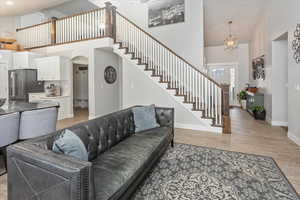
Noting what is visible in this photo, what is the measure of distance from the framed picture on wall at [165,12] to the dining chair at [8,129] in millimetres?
5347

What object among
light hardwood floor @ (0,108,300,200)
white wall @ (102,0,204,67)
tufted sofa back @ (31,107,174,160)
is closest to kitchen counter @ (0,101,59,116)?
light hardwood floor @ (0,108,300,200)

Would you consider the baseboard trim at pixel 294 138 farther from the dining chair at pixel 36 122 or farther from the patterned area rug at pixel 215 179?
the dining chair at pixel 36 122

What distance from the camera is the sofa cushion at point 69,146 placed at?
140 cm

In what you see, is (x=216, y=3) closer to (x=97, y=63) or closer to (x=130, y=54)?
(x=130, y=54)

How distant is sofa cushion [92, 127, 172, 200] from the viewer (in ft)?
4.25

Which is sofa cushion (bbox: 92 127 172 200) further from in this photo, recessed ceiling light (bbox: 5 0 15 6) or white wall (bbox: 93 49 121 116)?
recessed ceiling light (bbox: 5 0 15 6)

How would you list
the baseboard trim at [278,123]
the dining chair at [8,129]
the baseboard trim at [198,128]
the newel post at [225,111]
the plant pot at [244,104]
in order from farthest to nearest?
the plant pot at [244,104] → the baseboard trim at [278,123] → the baseboard trim at [198,128] → the newel post at [225,111] → the dining chair at [8,129]

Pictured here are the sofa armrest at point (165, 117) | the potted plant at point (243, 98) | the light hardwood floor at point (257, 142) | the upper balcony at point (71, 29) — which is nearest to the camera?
the light hardwood floor at point (257, 142)

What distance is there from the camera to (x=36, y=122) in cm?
255

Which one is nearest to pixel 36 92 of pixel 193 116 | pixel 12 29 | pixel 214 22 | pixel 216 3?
pixel 12 29

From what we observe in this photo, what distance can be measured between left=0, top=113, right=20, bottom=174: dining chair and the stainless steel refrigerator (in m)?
4.06

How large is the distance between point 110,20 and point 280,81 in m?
5.43

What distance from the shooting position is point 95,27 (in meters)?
5.54

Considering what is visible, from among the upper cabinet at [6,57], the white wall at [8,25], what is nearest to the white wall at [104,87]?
the upper cabinet at [6,57]
